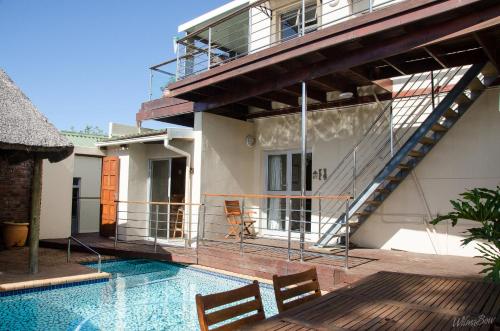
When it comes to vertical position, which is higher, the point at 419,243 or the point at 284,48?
the point at 284,48

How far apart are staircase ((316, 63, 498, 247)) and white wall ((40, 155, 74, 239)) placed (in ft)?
23.2

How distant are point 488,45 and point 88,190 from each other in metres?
13.5

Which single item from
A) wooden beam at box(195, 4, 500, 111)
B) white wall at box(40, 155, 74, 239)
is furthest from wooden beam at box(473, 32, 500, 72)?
white wall at box(40, 155, 74, 239)

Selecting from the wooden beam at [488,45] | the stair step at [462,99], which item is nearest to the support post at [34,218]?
the wooden beam at [488,45]

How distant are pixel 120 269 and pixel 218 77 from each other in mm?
4477

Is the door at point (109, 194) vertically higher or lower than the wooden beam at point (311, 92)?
lower

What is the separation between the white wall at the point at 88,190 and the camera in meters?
13.4

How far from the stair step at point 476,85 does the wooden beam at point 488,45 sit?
85 cm

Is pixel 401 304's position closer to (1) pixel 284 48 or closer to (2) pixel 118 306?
(2) pixel 118 306

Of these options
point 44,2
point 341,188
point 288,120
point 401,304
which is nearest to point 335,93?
point 288,120

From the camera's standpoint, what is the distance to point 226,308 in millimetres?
2367

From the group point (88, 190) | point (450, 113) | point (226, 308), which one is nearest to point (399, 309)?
point (226, 308)

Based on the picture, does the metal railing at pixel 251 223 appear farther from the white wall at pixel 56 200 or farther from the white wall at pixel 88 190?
the white wall at pixel 88 190

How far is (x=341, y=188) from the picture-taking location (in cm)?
884
